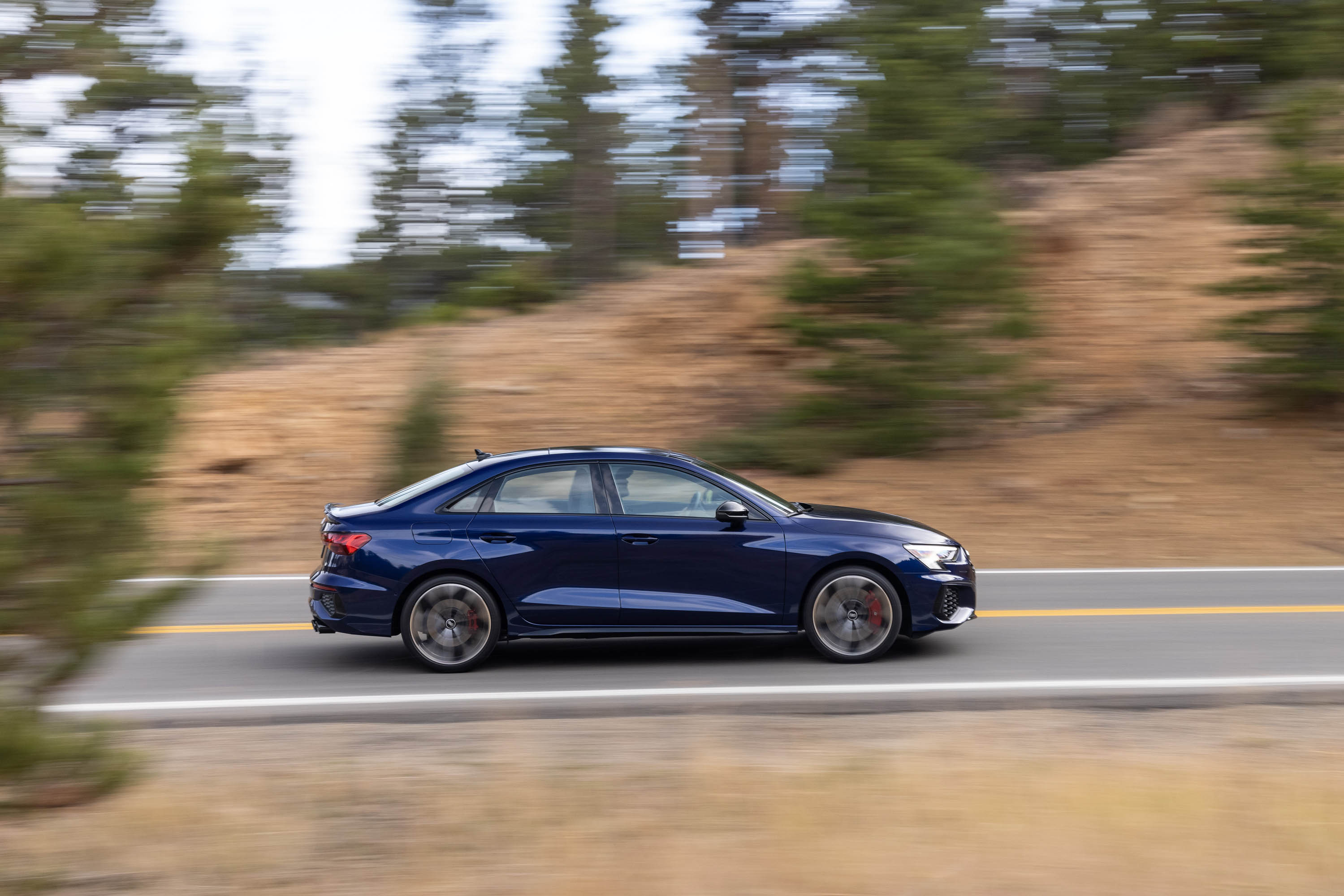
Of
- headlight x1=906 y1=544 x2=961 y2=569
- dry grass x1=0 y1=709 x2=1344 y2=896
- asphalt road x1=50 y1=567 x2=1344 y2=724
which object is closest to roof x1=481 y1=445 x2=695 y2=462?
asphalt road x1=50 y1=567 x2=1344 y2=724

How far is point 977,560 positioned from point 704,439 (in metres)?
5.68

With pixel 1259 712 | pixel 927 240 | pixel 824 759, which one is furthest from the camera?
pixel 927 240

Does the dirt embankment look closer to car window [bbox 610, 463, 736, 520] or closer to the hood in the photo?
car window [bbox 610, 463, 736, 520]

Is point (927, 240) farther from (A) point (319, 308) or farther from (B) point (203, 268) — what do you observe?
(A) point (319, 308)

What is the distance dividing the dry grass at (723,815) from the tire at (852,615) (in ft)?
4.85

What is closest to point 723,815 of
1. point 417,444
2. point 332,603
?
point 332,603

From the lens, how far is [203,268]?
4.20 m

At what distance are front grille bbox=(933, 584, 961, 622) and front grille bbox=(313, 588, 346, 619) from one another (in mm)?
3912

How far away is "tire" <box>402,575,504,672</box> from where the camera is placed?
319 inches

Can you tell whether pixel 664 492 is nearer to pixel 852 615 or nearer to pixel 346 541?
pixel 852 615

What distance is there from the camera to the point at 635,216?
1325 inches

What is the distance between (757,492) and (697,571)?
0.79m

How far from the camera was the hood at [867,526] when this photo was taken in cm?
830

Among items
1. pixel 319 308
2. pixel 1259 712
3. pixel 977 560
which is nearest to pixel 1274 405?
pixel 977 560
